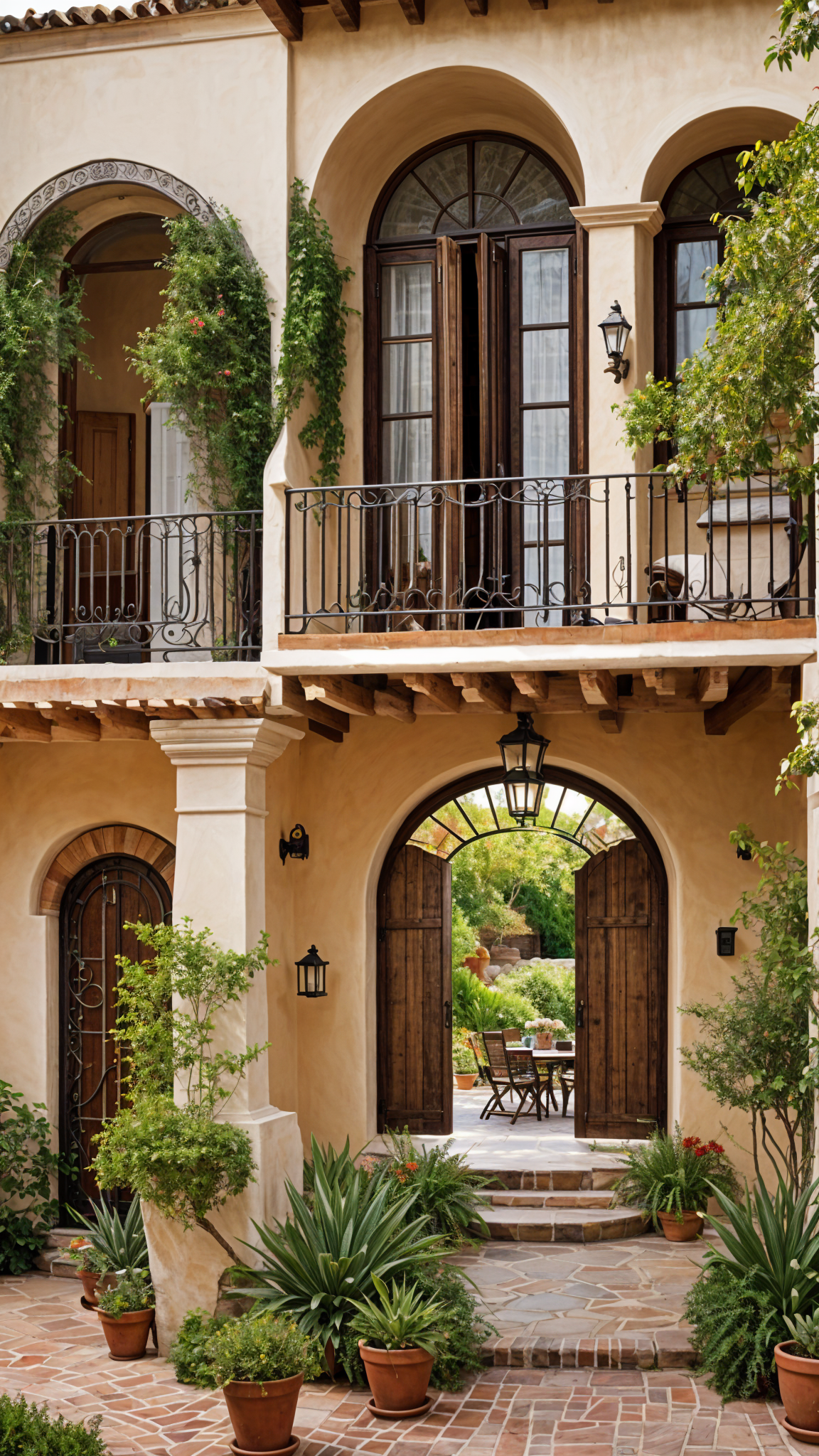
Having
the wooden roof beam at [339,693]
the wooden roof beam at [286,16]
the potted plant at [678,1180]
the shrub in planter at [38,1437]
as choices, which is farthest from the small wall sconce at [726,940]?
the wooden roof beam at [286,16]

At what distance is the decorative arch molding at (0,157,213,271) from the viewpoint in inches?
360

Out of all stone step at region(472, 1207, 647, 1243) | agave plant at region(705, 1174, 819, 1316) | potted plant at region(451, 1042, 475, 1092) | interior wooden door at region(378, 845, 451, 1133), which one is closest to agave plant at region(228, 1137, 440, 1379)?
agave plant at region(705, 1174, 819, 1316)

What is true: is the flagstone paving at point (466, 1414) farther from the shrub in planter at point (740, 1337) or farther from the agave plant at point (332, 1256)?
the agave plant at point (332, 1256)

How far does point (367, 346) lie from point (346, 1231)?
6071 millimetres

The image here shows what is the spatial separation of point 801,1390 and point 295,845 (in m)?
4.93

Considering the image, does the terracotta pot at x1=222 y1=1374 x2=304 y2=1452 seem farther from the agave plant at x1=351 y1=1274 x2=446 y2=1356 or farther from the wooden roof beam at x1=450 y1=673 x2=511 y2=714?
the wooden roof beam at x1=450 y1=673 x2=511 y2=714

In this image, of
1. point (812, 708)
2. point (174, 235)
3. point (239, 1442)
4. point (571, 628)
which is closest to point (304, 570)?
point (571, 628)

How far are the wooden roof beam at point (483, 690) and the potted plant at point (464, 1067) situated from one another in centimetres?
826

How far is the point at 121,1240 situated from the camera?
836 centimetres

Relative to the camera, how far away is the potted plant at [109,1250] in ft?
27.1

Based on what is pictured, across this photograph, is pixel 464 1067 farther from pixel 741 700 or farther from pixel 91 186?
pixel 91 186

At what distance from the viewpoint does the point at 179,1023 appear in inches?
318

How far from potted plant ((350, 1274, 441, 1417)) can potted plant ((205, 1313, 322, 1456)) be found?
44 centimetres

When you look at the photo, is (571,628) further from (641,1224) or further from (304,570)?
(641,1224)
